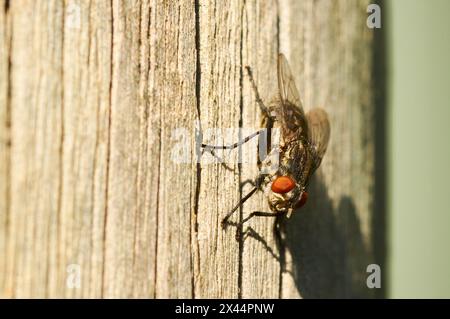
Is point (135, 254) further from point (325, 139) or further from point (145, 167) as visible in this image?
point (325, 139)

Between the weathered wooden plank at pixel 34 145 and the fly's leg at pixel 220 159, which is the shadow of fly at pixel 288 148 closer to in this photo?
the fly's leg at pixel 220 159

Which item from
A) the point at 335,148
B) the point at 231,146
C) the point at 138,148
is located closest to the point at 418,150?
the point at 335,148

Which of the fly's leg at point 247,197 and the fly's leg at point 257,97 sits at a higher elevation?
the fly's leg at point 257,97

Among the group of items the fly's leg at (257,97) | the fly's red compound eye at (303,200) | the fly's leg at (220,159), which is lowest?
the fly's red compound eye at (303,200)

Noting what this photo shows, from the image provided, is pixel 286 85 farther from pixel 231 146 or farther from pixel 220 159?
pixel 220 159

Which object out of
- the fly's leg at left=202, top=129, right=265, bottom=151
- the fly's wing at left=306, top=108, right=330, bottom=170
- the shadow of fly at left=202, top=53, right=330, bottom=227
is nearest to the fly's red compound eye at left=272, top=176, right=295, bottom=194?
the shadow of fly at left=202, top=53, right=330, bottom=227

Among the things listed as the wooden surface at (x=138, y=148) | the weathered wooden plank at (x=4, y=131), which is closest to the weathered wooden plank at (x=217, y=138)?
the wooden surface at (x=138, y=148)
